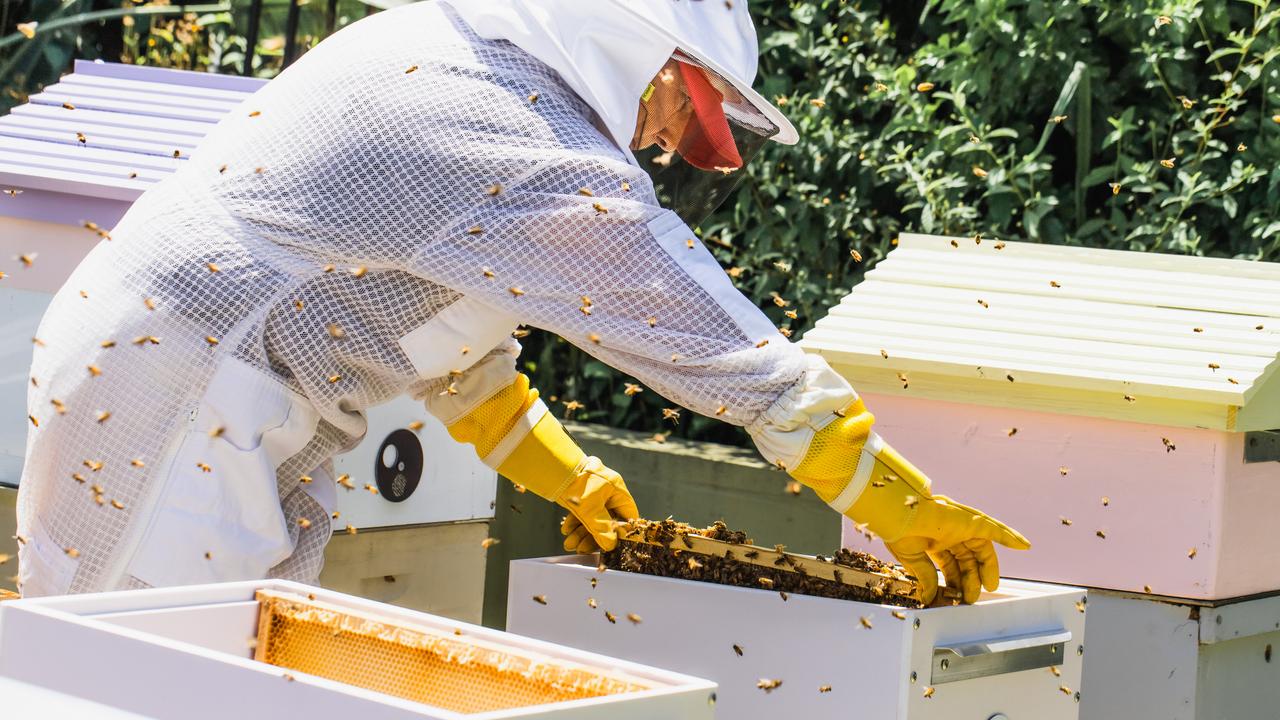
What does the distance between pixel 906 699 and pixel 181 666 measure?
0.94 metres

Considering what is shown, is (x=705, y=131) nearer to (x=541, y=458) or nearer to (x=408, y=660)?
(x=541, y=458)

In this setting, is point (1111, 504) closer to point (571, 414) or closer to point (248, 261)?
point (248, 261)

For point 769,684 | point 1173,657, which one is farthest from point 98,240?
point 1173,657

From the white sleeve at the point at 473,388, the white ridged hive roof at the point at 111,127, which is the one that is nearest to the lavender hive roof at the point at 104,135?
the white ridged hive roof at the point at 111,127

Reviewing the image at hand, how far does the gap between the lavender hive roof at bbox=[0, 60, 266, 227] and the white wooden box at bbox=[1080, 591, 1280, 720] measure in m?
1.87

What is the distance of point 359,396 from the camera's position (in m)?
2.04

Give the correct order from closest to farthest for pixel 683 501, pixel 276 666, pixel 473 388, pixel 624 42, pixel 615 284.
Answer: pixel 276 666, pixel 615 284, pixel 624 42, pixel 473 388, pixel 683 501

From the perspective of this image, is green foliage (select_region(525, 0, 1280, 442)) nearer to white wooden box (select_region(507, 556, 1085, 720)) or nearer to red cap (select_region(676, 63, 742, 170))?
red cap (select_region(676, 63, 742, 170))

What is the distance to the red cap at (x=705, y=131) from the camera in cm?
213

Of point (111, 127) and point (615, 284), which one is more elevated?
point (111, 127)

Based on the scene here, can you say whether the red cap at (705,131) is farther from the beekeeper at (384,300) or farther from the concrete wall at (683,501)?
the concrete wall at (683,501)

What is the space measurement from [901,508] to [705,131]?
647mm

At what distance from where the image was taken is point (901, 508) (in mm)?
2006

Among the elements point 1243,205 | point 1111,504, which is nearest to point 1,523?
point 1111,504
